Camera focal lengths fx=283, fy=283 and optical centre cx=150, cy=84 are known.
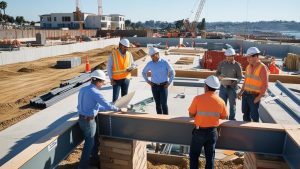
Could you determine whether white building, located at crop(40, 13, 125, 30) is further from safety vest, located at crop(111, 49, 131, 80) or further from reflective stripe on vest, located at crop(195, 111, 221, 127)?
reflective stripe on vest, located at crop(195, 111, 221, 127)

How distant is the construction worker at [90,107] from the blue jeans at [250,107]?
2.90 metres

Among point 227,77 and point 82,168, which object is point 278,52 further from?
point 82,168

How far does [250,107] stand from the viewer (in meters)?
6.07

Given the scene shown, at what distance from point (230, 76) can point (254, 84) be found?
40.3 inches

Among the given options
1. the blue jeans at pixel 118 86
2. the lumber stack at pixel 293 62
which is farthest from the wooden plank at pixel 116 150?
the lumber stack at pixel 293 62

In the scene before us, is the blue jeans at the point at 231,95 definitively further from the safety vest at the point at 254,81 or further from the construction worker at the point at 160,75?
the construction worker at the point at 160,75

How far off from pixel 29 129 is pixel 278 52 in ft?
102

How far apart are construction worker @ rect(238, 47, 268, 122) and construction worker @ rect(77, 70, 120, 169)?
2.90 metres

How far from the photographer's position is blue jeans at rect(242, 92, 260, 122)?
5.99 m

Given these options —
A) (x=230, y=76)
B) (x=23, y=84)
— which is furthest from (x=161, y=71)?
(x=23, y=84)

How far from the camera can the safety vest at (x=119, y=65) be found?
7168mm

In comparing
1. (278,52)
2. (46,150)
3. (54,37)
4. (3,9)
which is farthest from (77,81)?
(3,9)

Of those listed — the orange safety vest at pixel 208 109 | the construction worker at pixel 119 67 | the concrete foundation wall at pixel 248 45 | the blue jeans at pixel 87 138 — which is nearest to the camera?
the orange safety vest at pixel 208 109

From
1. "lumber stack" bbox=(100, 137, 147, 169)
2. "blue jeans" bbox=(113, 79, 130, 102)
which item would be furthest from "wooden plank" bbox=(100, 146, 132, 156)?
"blue jeans" bbox=(113, 79, 130, 102)
